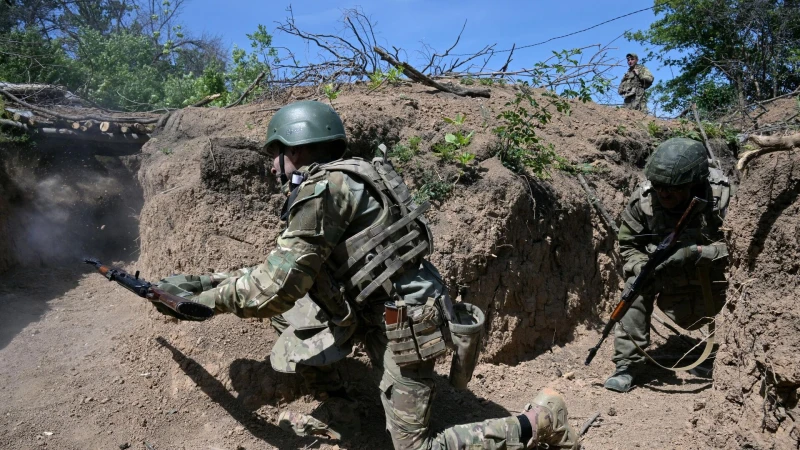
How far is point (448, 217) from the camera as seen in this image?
19.0 ft

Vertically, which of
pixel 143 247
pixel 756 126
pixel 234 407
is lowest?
pixel 234 407

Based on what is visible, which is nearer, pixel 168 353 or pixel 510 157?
pixel 168 353

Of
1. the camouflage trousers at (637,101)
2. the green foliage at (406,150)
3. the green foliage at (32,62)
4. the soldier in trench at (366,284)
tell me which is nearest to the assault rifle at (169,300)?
the soldier in trench at (366,284)

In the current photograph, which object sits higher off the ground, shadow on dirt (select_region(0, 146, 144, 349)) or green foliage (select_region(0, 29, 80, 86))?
green foliage (select_region(0, 29, 80, 86))

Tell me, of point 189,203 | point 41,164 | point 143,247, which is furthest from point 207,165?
point 41,164

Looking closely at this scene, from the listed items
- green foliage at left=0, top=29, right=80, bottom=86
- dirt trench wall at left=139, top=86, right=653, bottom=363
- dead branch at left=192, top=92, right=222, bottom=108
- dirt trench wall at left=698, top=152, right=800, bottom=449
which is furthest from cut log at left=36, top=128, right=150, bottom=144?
dirt trench wall at left=698, top=152, right=800, bottom=449

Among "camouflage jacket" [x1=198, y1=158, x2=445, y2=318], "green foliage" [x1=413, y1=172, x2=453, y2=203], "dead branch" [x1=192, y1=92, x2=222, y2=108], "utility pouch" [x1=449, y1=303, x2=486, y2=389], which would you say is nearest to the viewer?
"camouflage jacket" [x1=198, y1=158, x2=445, y2=318]

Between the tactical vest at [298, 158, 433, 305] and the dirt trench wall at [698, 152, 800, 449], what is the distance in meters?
1.91

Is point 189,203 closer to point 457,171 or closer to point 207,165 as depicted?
point 207,165

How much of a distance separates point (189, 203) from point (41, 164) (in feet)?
11.9

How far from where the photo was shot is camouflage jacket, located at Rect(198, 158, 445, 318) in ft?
11.3

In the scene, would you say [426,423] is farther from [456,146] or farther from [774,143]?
[456,146]

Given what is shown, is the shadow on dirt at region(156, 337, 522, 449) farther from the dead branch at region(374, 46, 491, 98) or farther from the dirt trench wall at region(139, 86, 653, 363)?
the dead branch at region(374, 46, 491, 98)

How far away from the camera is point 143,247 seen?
5992mm
